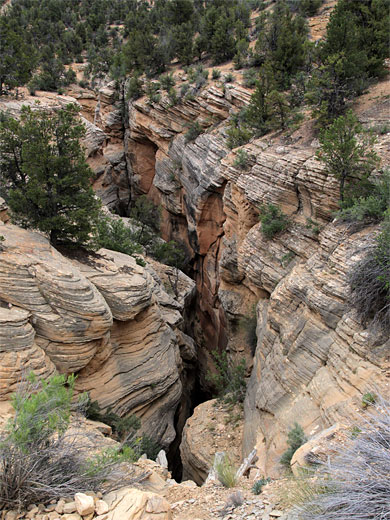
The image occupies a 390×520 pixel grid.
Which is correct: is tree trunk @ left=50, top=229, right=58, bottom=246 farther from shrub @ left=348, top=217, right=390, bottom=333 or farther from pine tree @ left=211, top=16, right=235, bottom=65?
pine tree @ left=211, top=16, right=235, bottom=65

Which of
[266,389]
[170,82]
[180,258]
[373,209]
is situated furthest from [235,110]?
[266,389]

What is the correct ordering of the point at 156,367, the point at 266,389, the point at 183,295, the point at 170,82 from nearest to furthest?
the point at 266,389, the point at 156,367, the point at 183,295, the point at 170,82

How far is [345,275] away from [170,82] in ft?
81.7

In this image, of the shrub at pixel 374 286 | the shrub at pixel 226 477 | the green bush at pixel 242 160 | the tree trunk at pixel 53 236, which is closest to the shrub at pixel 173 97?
the green bush at pixel 242 160

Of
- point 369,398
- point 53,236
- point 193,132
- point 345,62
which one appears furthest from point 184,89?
point 369,398

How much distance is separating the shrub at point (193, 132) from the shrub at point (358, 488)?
24787mm

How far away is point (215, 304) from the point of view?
26531 millimetres

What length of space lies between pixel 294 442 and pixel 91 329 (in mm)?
6559

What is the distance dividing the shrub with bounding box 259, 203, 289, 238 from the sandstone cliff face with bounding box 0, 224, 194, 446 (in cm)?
532

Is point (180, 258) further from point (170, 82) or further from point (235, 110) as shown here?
point (170, 82)

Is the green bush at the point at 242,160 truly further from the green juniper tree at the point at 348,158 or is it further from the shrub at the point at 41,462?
the shrub at the point at 41,462

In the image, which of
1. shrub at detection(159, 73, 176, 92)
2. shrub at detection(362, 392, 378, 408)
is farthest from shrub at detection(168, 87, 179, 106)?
shrub at detection(362, 392, 378, 408)

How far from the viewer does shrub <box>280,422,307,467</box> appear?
937cm

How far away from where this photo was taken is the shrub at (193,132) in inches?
1083
